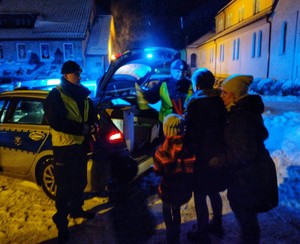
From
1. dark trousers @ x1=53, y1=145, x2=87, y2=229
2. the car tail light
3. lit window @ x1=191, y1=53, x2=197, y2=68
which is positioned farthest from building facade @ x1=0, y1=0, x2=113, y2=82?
dark trousers @ x1=53, y1=145, x2=87, y2=229

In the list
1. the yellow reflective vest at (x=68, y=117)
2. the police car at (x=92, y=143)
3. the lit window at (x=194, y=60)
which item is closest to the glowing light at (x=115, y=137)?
the police car at (x=92, y=143)

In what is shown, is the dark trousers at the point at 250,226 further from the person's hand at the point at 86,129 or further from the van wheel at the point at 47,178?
the van wheel at the point at 47,178

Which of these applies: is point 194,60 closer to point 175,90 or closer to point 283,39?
point 283,39

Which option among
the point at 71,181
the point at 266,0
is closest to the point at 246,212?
the point at 71,181

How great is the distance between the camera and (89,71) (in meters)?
32.9

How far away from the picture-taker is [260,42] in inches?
918

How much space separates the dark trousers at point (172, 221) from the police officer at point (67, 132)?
1.16 m

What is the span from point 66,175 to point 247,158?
6.54 ft

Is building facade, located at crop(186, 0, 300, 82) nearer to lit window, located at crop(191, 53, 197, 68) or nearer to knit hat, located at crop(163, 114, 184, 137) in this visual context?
lit window, located at crop(191, 53, 197, 68)

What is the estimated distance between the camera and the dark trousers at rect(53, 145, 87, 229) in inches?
136

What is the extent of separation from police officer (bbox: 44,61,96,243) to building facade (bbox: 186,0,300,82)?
55.0 ft

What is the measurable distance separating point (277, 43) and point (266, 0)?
6522 millimetres

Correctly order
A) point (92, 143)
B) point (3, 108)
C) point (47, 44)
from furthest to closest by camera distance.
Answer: point (47, 44), point (3, 108), point (92, 143)

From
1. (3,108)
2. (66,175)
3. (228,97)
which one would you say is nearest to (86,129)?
(66,175)
